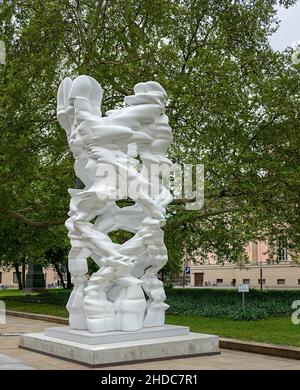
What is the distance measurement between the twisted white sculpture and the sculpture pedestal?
0.25 meters

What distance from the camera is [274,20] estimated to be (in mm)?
20453

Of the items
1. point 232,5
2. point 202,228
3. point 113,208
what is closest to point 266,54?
point 232,5

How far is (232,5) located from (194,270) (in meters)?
37.2

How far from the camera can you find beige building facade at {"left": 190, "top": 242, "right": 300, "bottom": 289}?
44.4 metres

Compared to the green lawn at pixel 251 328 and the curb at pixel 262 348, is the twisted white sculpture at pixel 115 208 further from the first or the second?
the green lawn at pixel 251 328

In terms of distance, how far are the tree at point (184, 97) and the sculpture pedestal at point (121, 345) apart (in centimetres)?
820

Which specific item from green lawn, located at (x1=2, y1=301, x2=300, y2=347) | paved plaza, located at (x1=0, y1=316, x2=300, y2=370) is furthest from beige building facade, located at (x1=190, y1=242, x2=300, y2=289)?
paved plaza, located at (x1=0, y1=316, x2=300, y2=370)

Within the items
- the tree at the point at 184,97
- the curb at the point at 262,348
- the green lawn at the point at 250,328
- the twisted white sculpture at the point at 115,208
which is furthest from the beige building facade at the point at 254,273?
the twisted white sculpture at the point at 115,208

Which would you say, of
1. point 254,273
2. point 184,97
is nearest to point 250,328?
point 184,97

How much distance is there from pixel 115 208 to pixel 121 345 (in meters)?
2.41

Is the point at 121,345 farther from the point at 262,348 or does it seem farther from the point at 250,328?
the point at 250,328

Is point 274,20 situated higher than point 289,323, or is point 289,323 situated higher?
point 274,20

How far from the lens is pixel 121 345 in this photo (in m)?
7.66
